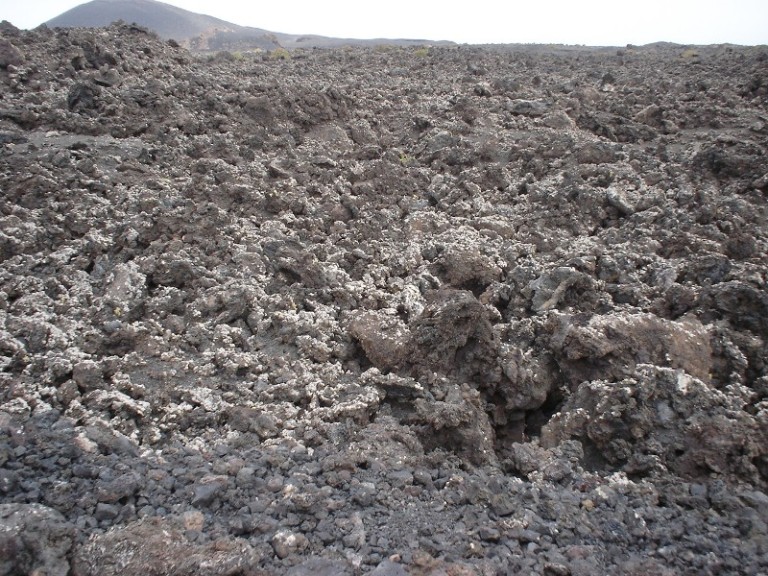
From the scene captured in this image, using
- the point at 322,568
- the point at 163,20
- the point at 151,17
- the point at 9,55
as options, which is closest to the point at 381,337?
the point at 322,568

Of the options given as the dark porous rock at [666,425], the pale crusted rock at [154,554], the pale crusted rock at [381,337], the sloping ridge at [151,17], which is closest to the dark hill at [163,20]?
the sloping ridge at [151,17]

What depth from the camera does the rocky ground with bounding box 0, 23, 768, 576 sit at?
2516mm

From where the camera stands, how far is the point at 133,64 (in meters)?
7.89

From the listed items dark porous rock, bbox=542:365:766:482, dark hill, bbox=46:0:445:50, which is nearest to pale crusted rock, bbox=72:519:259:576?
dark porous rock, bbox=542:365:766:482

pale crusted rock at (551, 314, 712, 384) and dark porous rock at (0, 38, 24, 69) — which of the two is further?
dark porous rock at (0, 38, 24, 69)

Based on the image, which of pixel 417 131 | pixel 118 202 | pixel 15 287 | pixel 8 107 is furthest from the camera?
pixel 417 131

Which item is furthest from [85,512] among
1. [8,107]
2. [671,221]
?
[8,107]

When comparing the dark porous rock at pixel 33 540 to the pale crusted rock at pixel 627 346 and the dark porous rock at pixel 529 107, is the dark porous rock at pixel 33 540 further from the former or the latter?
the dark porous rock at pixel 529 107

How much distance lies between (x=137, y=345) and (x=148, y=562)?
1891 millimetres

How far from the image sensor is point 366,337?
4.01 meters

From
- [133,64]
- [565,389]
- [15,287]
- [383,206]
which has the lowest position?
[565,389]

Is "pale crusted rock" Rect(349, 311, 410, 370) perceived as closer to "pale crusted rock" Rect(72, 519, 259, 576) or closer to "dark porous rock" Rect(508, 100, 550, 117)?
"pale crusted rock" Rect(72, 519, 259, 576)

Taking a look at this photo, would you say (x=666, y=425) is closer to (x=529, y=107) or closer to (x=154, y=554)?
(x=154, y=554)

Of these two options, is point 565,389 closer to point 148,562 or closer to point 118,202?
point 148,562
